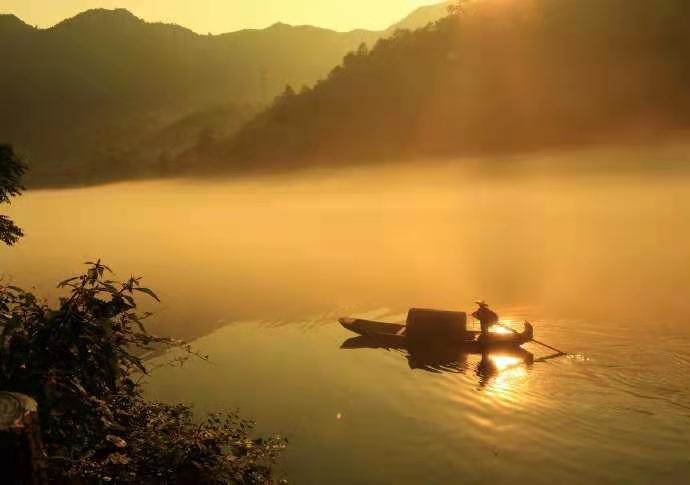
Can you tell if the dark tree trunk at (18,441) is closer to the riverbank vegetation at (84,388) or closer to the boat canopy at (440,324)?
the riverbank vegetation at (84,388)

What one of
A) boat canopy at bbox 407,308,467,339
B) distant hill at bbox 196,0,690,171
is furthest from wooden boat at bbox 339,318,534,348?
distant hill at bbox 196,0,690,171

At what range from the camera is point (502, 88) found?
122m

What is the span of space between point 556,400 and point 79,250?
5726 cm

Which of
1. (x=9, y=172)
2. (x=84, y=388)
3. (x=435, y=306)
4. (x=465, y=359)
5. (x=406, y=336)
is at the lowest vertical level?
(x=435, y=306)

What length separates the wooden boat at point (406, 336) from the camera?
2339cm

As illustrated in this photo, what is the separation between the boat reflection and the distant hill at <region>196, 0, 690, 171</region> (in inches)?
4015

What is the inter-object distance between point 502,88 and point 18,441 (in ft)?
414

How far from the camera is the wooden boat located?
76.7 ft

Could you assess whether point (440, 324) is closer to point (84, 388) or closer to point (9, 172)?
point (84, 388)

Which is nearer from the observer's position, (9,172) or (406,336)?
(9,172)

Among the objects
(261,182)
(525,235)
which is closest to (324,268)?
(525,235)

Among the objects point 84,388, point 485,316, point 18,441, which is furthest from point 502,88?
point 18,441

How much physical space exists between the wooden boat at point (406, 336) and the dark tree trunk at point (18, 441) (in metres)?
19.5

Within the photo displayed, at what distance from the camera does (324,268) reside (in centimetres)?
5022
